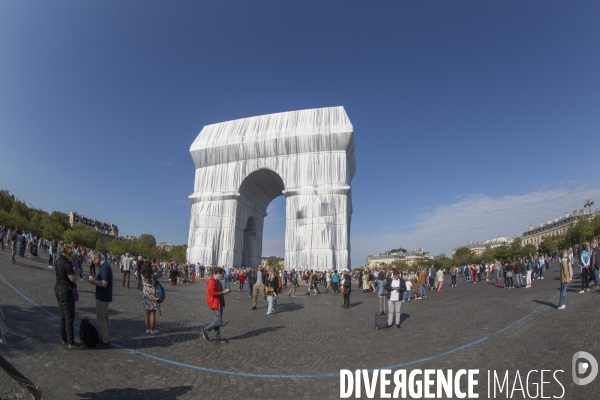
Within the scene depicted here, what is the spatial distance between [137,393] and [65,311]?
88.1 inches

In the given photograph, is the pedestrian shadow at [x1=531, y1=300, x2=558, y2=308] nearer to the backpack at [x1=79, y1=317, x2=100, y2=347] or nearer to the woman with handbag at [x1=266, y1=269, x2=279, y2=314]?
the woman with handbag at [x1=266, y1=269, x2=279, y2=314]

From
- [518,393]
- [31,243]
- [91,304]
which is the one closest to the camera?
[518,393]

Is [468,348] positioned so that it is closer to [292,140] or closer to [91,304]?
[91,304]

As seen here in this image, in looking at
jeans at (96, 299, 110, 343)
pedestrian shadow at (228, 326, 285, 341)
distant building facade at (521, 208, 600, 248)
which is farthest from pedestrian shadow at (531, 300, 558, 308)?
distant building facade at (521, 208, 600, 248)

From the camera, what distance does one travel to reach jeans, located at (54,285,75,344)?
551 centimetres

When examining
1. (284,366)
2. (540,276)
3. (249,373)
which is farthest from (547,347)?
(540,276)

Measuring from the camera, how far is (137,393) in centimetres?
419

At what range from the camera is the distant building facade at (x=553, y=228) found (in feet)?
292

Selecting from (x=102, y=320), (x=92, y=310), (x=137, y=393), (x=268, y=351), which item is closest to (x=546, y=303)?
(x=268, y=351)

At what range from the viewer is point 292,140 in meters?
32.3

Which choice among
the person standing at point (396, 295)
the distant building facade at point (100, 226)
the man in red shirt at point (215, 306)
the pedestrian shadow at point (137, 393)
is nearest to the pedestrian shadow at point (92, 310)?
the man in red shirt at point (215, 306)

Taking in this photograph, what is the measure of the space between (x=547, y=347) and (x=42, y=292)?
1251 centimetres

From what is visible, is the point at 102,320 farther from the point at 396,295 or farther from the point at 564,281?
the point at 564,281

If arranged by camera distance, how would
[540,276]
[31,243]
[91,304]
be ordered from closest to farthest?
1. [91,304]
2. [540,276]
3. [31,243]
